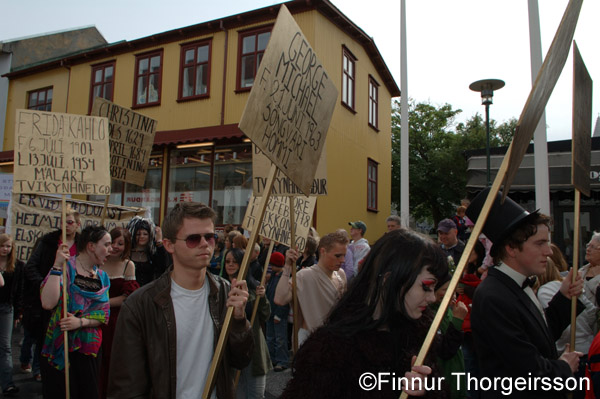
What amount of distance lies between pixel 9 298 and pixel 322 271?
4.21 m

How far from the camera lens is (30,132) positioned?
185 inches

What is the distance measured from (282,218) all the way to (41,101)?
1943 cm

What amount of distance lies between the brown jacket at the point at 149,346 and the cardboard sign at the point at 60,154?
270cm

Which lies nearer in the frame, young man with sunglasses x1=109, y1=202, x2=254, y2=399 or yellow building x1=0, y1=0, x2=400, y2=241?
young man with sunglasses x1=109, y1=202, x2=254, y2=399

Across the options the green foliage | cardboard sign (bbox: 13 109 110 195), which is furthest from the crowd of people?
the green foliage

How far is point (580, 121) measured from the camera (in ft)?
9.43

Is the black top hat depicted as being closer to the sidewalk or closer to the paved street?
the paved street

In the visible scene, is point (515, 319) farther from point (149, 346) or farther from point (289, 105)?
point (149, 346)

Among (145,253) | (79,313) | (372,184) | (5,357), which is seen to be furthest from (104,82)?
(79,313)

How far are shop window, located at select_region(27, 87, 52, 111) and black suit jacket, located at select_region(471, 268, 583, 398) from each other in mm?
21536

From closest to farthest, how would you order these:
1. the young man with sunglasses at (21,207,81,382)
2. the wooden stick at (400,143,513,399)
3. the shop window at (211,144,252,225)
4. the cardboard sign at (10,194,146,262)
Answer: the wooden stick at (400,143,513,399) → the young man with sunglasses at (21,207,81,382) → the cardboard sign at (10,194,146,262) → the shop window at (211,144,252,225)

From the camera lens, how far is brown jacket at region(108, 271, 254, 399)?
238 cm

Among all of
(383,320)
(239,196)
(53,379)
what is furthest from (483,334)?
(239,196)

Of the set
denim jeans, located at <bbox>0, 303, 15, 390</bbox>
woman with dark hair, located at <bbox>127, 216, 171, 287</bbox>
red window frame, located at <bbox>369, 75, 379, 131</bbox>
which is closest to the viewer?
denim jeans, located at <bbox>0, 303, 15, 390</bbox>
